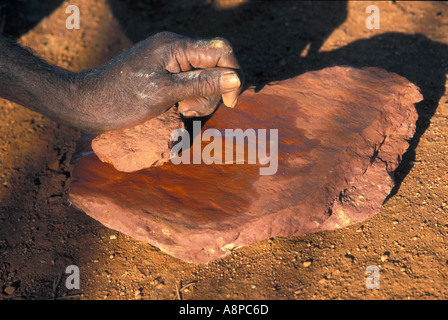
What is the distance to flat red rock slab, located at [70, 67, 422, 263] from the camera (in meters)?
2.43

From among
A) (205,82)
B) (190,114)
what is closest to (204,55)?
(205,82)

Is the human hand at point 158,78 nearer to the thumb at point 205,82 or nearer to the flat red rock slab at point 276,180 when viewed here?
the thumb at point 205,82

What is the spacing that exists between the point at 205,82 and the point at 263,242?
1.14 metres

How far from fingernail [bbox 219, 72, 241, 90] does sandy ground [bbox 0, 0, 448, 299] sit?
1080 millimetres

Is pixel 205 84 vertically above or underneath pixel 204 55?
underneath

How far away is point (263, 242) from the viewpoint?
8.98ft

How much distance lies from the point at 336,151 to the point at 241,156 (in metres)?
0.63

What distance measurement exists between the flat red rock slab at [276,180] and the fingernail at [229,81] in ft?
1.35

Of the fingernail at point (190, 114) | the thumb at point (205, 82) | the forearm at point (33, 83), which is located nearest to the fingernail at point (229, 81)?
the thumb at point (205, 82)

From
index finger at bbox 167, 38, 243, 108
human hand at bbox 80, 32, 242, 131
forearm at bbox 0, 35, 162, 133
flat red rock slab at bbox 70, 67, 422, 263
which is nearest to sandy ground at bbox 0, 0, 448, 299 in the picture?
flat red rock slab at bbox 70, 67, 422, 263

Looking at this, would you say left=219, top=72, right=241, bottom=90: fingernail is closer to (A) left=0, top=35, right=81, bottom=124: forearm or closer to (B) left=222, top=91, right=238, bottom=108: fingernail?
(B) left=222, top=91, right=238, bottom=108: fingernail

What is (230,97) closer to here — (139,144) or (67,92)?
(139,144)

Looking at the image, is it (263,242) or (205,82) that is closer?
(205,82)

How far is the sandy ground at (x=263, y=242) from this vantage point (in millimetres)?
2498
